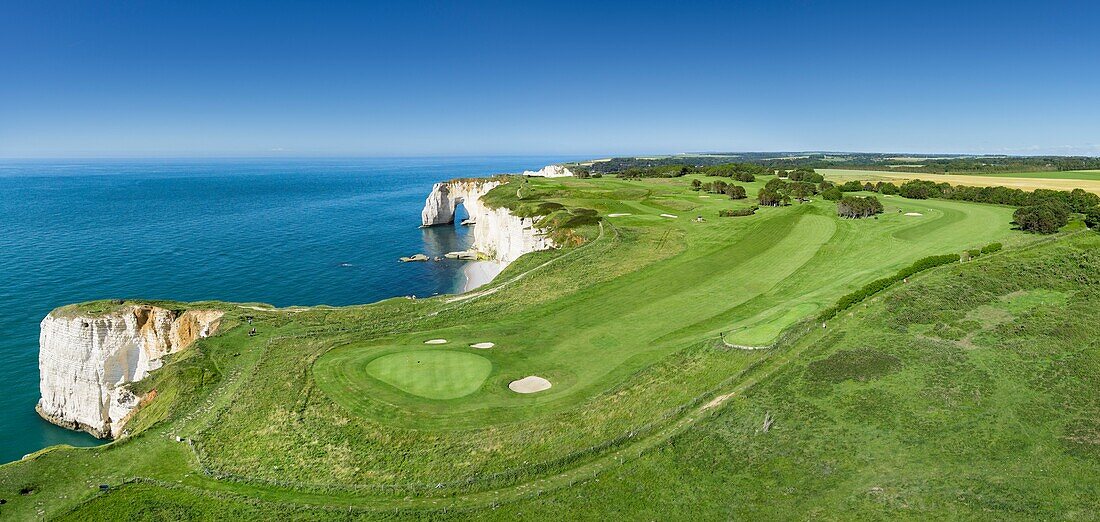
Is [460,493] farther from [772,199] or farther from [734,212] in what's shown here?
[772,199]

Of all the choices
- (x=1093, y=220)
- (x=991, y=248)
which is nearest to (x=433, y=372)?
(x=991, y=248)

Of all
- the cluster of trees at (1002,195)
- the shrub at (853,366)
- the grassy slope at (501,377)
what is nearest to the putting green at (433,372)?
the grassy slope at (501,377)

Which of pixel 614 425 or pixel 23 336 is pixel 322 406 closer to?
pixel 614 425

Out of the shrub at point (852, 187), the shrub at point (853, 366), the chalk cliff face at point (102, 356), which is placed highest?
the shrub at point (852, 187)

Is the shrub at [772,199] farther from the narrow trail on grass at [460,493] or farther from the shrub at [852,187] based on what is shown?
the narrow trail on grass at [460,493]

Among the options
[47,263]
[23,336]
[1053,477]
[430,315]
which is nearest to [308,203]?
[47,263]

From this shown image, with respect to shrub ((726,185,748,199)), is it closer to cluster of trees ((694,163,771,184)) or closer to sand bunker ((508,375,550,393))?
cluster of trees ((694,163,771,184))
